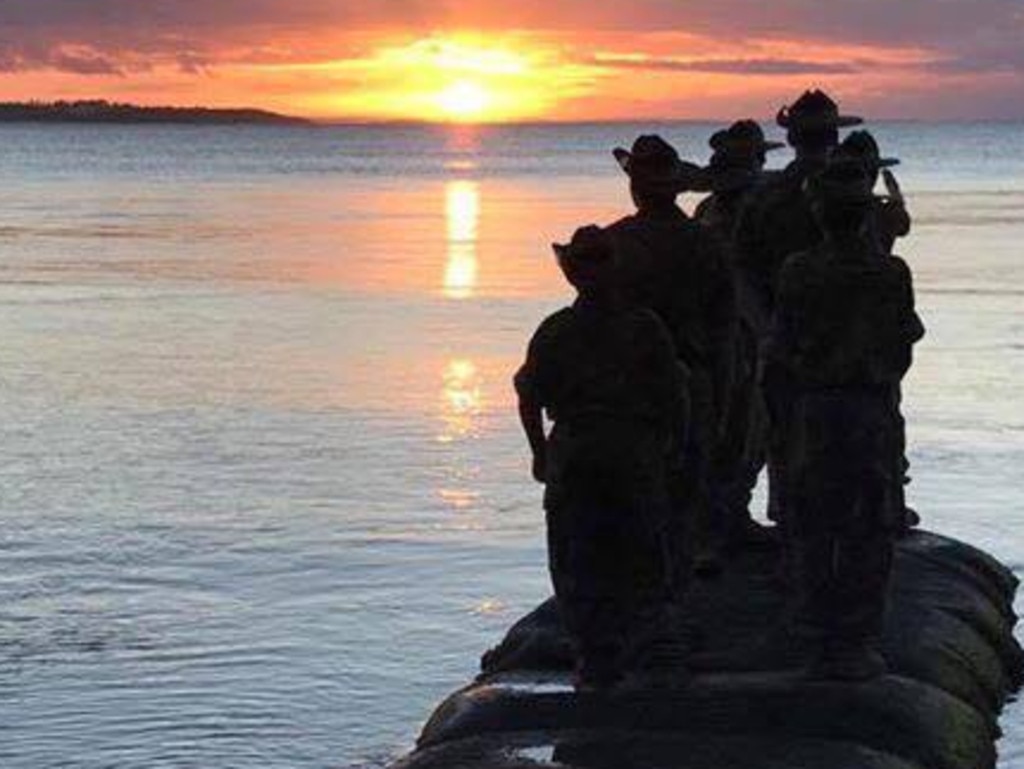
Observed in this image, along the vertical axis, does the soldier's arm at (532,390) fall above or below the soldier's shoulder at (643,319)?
below

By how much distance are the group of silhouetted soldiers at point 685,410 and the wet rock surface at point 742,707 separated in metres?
0.27

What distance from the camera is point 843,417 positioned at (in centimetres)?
1184

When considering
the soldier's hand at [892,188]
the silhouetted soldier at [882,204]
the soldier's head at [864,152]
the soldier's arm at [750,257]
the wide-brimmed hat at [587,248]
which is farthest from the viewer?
the soldier's arm at [750,257]

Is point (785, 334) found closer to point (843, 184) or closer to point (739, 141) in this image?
point (843, 184)

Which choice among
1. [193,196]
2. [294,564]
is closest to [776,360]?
[294,564]

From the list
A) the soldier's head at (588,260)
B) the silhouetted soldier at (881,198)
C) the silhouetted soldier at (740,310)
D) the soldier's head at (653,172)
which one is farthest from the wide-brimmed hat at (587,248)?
the silhouetted soldier at (740,310)

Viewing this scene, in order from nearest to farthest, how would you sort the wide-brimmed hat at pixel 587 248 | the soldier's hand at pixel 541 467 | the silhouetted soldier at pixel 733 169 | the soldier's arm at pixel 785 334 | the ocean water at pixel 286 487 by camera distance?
the wide-brimmed hat at pixel 587 248
the soldier's hand at pixel 541 467
the soldier's arm at pixel 785 334
the silhouetted soldier at pixel 733 169
the ocean water at pixel 286 487

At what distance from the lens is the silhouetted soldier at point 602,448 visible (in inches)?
451

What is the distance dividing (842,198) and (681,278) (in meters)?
1.11

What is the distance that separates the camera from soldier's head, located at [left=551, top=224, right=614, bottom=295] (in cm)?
1136

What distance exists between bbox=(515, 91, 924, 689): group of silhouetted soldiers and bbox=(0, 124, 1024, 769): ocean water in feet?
6.65

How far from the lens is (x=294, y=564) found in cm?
2027

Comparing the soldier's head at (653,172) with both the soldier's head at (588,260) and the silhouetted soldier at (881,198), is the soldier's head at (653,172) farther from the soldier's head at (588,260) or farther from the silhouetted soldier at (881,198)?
the soldier's head at (588,260)

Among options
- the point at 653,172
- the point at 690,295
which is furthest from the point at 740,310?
the point at 653,172
